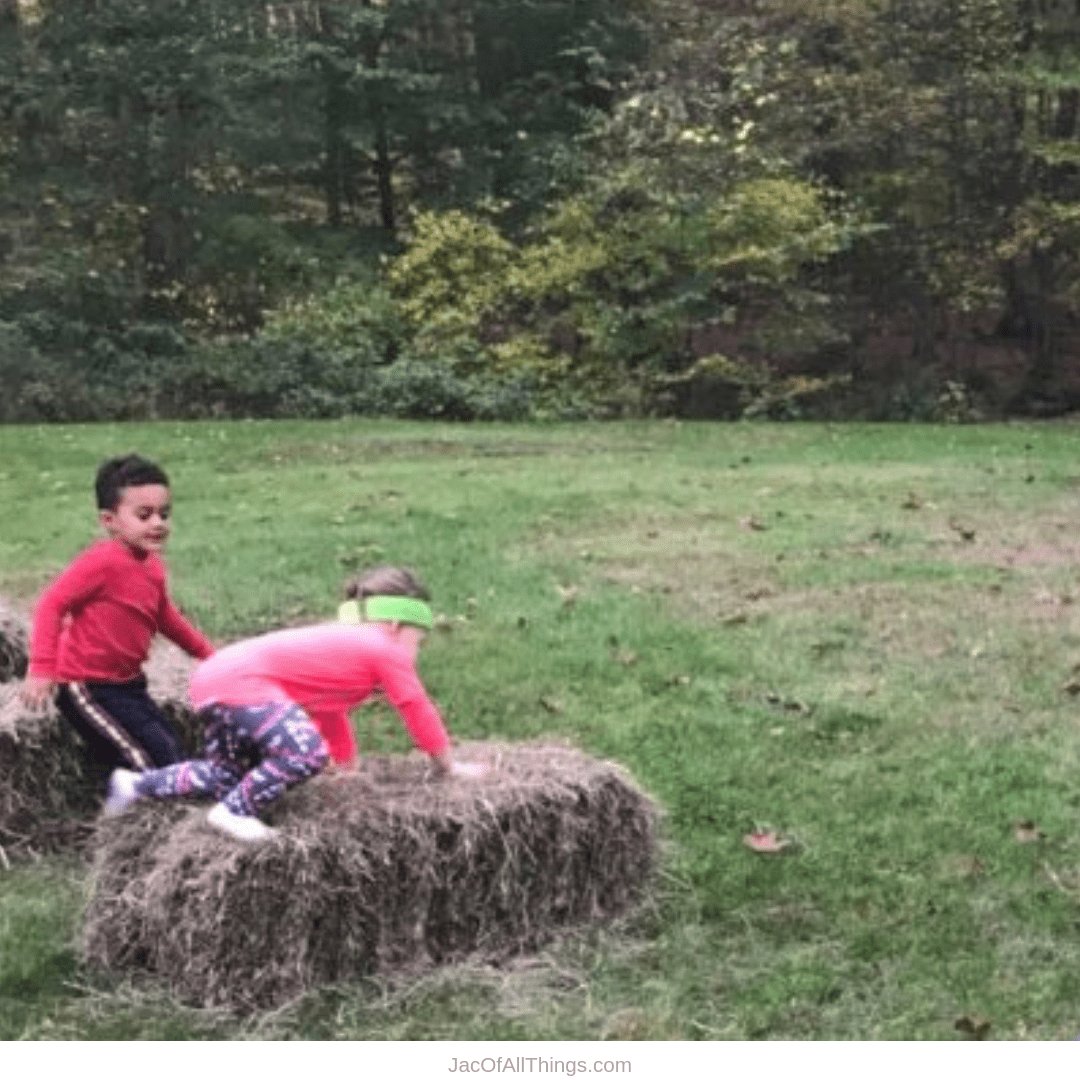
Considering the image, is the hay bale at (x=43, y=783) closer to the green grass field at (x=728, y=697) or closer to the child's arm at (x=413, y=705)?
the green grass field at (x=728, y=697)

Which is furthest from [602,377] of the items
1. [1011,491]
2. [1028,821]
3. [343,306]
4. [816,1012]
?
[816,1012]

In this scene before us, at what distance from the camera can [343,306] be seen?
79.7ft

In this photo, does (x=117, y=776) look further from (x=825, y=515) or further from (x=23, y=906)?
(x=825, y=515)

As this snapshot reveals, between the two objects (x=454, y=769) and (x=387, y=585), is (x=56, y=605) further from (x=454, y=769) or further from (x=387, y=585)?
(x=454, y=769)

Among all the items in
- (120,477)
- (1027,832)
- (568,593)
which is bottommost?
(568,593)

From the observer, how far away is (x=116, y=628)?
5.29 meters

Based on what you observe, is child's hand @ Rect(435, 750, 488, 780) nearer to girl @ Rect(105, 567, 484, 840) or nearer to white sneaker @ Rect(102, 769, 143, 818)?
girl @ Rect(105, 567, 484, 840)

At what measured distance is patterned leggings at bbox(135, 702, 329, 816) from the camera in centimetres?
450

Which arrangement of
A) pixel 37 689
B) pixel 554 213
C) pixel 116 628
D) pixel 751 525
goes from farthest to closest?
pixel 554 213 → pixel 751 525 → pixel 116 628 → pixel 37 689

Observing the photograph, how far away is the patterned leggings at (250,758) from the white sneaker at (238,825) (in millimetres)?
24

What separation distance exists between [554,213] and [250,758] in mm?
21027

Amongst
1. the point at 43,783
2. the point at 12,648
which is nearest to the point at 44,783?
the point at 43,783

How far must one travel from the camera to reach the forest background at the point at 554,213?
22.5 metres

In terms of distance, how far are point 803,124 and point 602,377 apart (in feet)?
15.2
